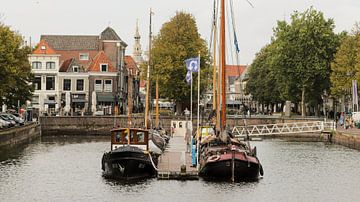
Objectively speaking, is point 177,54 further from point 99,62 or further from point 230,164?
point 230,164

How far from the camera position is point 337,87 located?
9144 centimetres

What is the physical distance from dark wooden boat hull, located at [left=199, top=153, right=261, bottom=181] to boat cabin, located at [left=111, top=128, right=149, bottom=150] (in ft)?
15.9

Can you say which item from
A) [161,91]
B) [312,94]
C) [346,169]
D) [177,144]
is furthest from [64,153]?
[312,94]

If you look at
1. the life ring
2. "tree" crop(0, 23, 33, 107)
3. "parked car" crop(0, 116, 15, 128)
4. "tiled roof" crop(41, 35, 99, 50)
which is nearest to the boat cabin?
the life ring

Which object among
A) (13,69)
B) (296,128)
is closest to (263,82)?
(296,128)

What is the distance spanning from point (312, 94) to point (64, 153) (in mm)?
50809

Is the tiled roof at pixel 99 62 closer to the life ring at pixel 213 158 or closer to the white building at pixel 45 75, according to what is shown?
the white building at pixel 45 75

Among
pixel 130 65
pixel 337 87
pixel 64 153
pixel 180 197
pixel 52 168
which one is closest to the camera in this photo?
pixel 180 197

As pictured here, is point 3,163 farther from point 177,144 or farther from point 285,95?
point 285,95

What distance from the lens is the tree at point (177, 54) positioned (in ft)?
321

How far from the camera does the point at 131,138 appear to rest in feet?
146

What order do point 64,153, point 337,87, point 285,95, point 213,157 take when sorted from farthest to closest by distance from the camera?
point 285,95 < point 337,87 < point 64,153 < point 213,157

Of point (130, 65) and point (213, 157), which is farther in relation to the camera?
point (130, 65)

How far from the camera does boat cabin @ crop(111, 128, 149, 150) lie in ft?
145
